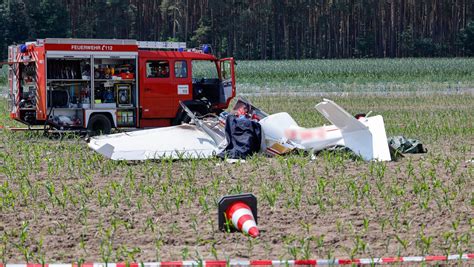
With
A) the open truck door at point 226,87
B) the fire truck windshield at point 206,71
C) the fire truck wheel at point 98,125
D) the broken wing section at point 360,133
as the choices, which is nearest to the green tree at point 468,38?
the fire truck windshield at point 206,71

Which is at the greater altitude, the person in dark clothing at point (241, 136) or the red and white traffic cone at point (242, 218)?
the red and white traffic cone at point (242, 218)

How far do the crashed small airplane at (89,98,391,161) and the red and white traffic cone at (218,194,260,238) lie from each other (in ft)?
18.7

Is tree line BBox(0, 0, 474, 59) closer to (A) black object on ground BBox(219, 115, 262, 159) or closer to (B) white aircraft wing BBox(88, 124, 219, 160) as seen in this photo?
(B) white aircraft wing BBox(88, 124, 219, 160)

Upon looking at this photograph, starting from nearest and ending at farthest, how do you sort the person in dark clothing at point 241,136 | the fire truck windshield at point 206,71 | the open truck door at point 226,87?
1. the person in dark clothing at point 241,136
2. the open truck door at point 226,87
3. the fire truck windshield at point 206,71

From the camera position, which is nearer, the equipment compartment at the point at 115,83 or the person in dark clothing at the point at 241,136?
the person in dark clothing at the point at 241,136

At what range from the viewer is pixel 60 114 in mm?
21719

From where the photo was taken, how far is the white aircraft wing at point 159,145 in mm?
15903

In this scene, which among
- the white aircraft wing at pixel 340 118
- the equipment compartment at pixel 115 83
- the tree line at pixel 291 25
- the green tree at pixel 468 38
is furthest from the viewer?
the tree line at pixel 291 25

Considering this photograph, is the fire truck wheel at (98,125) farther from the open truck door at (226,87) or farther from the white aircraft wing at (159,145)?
the white aircraft wing at (159,145)

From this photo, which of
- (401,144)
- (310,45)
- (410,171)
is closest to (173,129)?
(401,144)

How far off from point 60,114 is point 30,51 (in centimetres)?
169

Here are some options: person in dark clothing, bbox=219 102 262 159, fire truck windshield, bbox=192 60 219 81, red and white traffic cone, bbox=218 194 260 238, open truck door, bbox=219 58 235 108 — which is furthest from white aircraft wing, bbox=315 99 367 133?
fire truck windshield, bbox=192 60 219 81

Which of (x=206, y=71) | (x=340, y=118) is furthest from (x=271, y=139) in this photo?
(x=206, y=71)

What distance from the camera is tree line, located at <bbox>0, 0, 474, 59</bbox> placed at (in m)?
82.6
